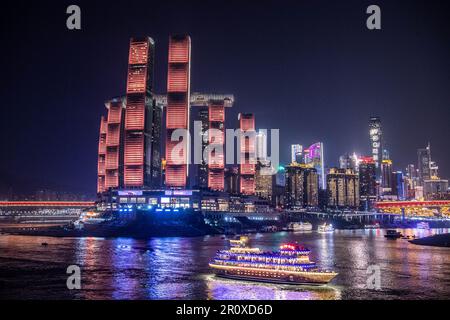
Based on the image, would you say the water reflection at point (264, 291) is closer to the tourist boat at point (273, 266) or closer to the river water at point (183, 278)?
the river water at point (183, 278)

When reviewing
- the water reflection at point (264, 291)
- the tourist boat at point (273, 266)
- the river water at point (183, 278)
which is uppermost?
the tourist boat at point (273, 266)

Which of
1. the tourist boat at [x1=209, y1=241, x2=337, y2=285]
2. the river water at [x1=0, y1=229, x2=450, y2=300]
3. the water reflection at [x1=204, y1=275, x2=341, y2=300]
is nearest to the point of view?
the water reflection at [x1=204, y1=275, x2=341, y2=300]

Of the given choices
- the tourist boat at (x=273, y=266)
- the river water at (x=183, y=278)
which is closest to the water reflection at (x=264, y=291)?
the river water at (x=183, y=278)

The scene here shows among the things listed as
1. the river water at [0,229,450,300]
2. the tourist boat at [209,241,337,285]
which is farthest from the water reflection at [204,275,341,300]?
the tourist boat at [209,241,337,285]

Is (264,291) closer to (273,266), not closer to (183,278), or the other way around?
(273,266)

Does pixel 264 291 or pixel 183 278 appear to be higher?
pixel 264 291

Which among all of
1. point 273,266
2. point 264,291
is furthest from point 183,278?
point 264,291

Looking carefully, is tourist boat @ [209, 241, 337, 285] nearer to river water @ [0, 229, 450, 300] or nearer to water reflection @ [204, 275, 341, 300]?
water reflection @ [204, 275, 341, 300]
